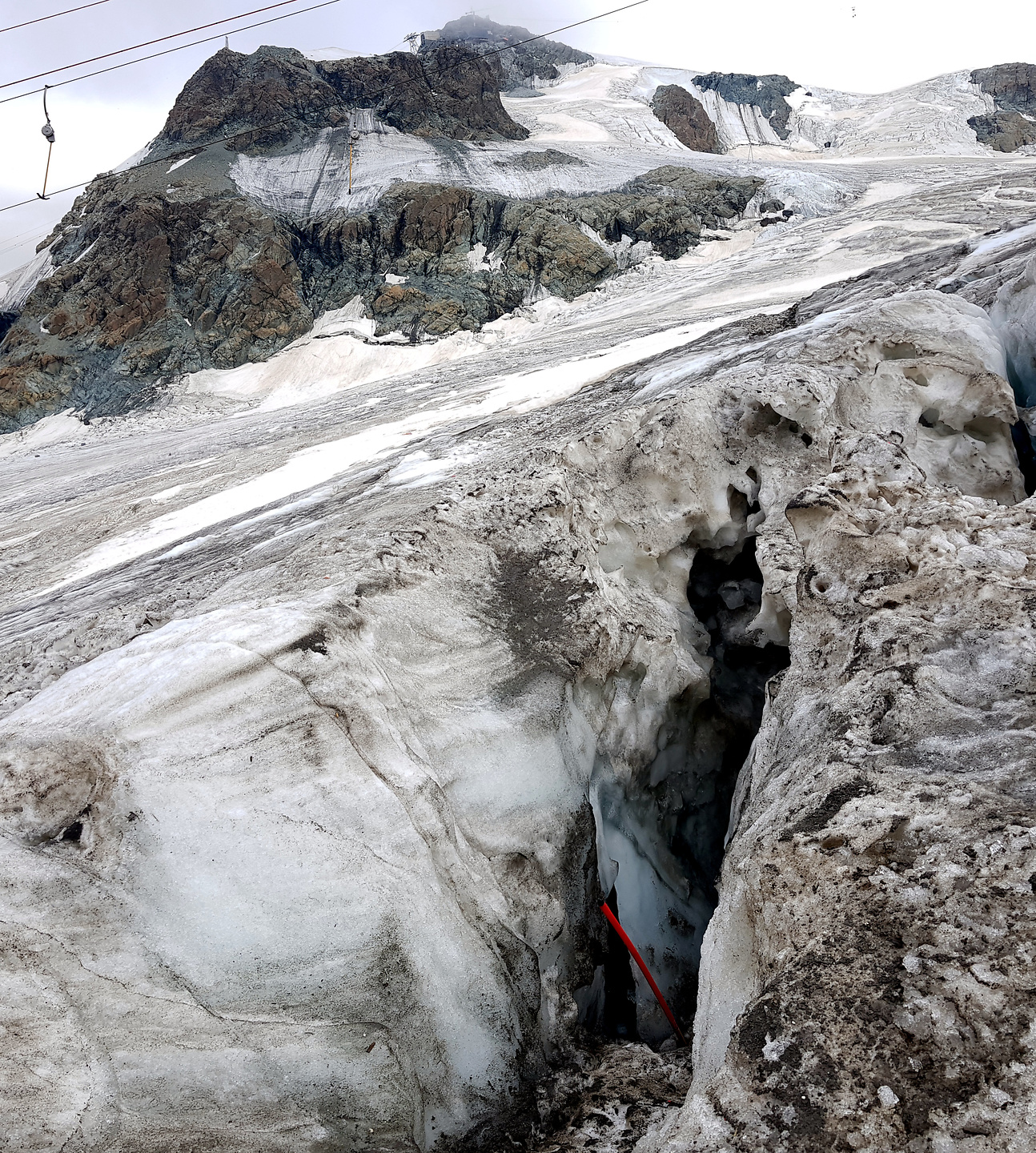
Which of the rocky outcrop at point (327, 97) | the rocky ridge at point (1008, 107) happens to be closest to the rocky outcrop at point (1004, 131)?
the rocky ridge at point (1008, 107)

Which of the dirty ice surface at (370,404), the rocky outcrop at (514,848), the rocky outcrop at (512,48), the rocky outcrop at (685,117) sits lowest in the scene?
the rocky outcrop at (514,848)

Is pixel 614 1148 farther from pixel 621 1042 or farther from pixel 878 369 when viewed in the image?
pixel 878 369

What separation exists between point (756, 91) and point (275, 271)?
31.1 m

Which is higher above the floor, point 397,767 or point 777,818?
point 397,767

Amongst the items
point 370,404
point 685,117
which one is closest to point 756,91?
point 685,117

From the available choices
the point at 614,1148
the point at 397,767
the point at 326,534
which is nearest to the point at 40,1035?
the point at 397,767

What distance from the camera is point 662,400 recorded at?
464 centimetres

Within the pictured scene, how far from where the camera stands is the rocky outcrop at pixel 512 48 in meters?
38.4

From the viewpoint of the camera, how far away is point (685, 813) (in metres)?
4.12

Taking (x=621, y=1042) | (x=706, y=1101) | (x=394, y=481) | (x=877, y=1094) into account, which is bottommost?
(x=621, y=1042)

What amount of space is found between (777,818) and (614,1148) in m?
1.11

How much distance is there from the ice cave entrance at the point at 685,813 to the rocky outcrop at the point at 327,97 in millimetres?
25058

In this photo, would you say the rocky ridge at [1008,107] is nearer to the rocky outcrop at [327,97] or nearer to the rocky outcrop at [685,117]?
the rocky outcrop at [685,117]

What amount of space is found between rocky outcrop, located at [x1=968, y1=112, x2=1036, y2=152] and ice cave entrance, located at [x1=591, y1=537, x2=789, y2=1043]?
33308 mm
